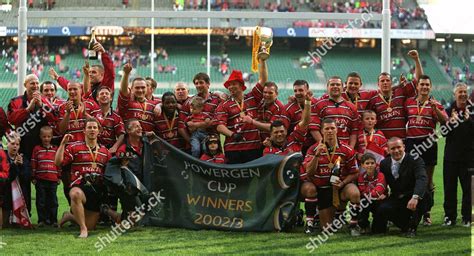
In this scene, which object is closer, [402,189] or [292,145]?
[402,189]

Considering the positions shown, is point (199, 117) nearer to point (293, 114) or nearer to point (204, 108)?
point (204, 108)

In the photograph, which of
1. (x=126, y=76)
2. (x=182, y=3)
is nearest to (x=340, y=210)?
(x=126, y=76)

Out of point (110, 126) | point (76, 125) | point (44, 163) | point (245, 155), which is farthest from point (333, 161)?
point (44, 163)

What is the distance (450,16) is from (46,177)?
3456cm

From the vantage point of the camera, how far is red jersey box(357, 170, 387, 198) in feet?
24.1

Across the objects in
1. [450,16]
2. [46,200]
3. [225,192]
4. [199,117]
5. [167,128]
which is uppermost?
[450,16]

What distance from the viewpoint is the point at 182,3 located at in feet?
111

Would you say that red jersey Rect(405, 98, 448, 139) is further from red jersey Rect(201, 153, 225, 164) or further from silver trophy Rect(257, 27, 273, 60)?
red jersey Rect(201, 153, 225, 164)

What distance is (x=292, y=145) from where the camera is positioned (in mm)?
7684

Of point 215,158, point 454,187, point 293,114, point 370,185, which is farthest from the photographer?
point 454,187

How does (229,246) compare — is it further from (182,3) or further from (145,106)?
(182,3)

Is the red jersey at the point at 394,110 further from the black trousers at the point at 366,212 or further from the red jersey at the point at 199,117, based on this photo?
the red jersey at the point at 199,117

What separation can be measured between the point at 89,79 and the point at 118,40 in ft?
98.8

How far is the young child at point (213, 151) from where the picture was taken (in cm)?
791
